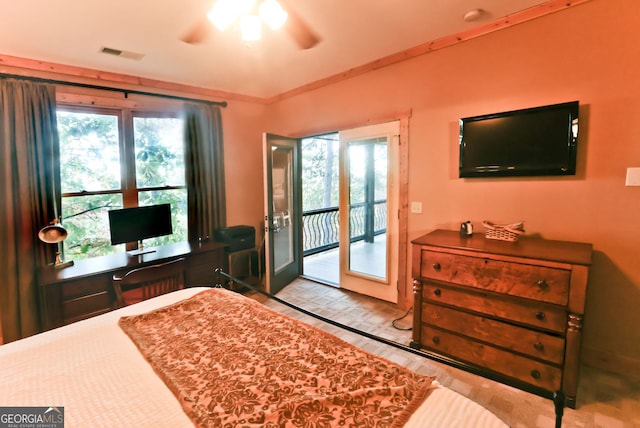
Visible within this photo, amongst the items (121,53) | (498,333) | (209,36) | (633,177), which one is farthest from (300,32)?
(498,333)

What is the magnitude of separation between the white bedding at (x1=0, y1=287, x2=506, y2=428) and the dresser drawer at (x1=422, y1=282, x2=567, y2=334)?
1.30 metres

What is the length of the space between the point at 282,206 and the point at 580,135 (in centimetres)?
321

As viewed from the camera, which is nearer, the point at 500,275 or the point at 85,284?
the point at 500,275

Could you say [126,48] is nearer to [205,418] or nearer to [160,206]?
[160,206]

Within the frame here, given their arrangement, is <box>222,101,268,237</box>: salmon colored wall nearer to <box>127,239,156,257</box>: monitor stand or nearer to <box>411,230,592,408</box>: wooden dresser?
<box>127,239,156,257</box>: monitor stand

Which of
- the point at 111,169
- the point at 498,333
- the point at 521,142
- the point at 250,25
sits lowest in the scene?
the point at 498,333

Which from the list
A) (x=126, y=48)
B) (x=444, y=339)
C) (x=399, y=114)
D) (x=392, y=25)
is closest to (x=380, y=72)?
(x=399, y=114)

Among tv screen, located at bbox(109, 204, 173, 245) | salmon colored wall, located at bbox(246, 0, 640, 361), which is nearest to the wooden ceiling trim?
salmon colored wall, located at bbox(246, 0, 640, 361)

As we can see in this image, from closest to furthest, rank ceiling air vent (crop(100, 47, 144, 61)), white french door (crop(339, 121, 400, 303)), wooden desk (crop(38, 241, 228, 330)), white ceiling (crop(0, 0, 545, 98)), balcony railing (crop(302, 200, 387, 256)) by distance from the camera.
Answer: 1. white ceiling (crop(0, 0, 545, 98))
2. wooden desk (crop(38, 241, 228, 330))
3. ceiling air vent (crop(100, 47, 144, 61))
4. white french door (crop(339, 121, 400, 303))
5. balcony railing (crop(302, 200, 387, 256))

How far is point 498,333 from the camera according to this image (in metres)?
2.14

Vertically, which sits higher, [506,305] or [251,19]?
[251,19]

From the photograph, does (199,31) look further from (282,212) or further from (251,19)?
(282,212)

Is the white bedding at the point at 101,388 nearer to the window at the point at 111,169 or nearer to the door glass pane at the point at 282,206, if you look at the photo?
the window at the point at 111,169

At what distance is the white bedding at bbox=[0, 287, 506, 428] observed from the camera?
0.96 m
